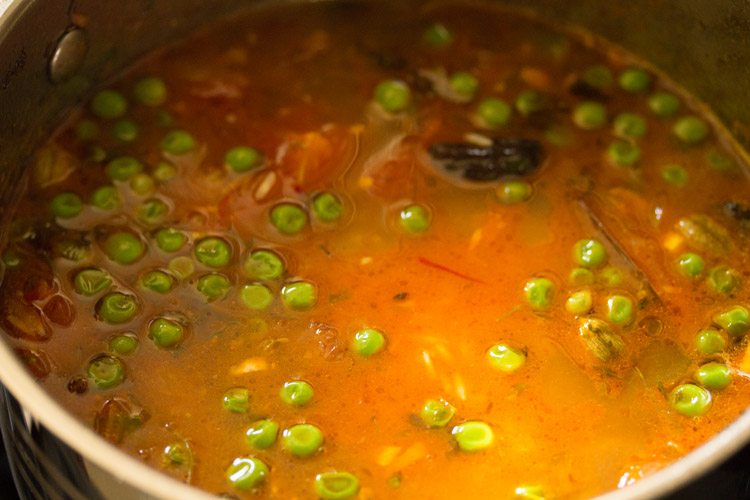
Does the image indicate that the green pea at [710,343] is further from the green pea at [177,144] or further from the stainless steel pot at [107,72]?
the green pea at [177,144]

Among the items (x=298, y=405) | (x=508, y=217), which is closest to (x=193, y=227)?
(x=298, y=405)

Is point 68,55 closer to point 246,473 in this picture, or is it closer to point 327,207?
point 327,207

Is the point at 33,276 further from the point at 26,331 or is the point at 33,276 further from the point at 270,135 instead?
the point at 270,135

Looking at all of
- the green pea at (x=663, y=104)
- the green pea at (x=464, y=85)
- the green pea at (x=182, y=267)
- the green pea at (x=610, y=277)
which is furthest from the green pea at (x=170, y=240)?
the green pea at (x=663, y=104)

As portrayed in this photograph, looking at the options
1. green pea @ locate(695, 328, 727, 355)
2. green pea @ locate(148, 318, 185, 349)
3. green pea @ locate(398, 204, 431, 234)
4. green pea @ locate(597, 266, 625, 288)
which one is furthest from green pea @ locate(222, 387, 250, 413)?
green pea @ locate(695, 328, 727, 355)

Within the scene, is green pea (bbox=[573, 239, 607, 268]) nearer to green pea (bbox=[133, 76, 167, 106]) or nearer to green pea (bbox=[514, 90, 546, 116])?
green pea (bbox=[514, 90, 546, 116])

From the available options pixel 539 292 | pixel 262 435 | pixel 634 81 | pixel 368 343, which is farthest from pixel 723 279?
pixel 262 435
